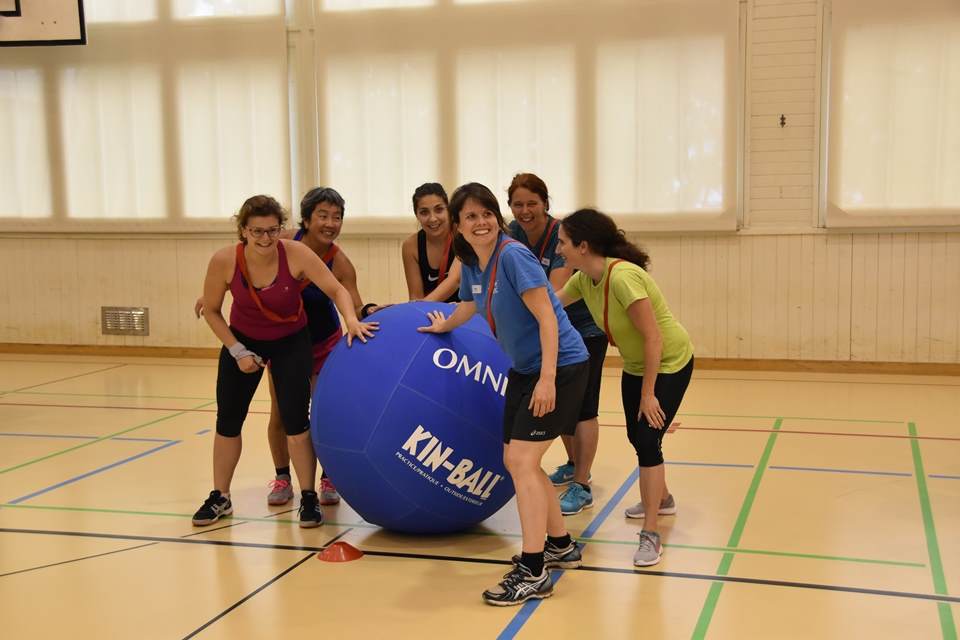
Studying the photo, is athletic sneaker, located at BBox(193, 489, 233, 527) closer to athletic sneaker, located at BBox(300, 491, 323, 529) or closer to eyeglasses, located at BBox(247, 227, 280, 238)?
athletic sneaker, located at BBox(300, 491, 323, 529)

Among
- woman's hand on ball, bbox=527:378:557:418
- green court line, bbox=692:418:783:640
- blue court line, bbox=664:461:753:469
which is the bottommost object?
blue court line, bbox=664:461:753:469

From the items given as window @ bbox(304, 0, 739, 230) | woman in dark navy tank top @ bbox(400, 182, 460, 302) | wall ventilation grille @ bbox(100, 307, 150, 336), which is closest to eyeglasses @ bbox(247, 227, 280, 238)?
woman in dark navy tank top @ bbox(400, 182, 460, 302)

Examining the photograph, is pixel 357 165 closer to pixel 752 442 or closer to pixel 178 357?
pixel 178 357

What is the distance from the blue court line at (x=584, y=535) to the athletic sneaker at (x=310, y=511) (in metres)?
1.19

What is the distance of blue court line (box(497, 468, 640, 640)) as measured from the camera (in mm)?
3348

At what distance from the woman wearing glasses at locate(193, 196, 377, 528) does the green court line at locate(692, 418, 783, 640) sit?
5.89 feet

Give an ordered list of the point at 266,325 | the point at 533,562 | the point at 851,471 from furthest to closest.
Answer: the point at 851,471 → the point at 266,325 → the point at 533,562

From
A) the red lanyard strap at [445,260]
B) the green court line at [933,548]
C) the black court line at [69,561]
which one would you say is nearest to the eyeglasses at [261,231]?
A: the red lanyard strap at [445,260]

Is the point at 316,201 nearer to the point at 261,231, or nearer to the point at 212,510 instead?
the point at 261,231

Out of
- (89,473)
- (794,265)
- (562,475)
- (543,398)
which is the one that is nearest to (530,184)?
(543,398)

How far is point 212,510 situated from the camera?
4684mm

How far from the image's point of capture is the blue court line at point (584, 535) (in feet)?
11.0

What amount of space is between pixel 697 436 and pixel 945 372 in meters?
3.63

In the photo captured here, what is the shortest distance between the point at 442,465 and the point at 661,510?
4.18 feet
